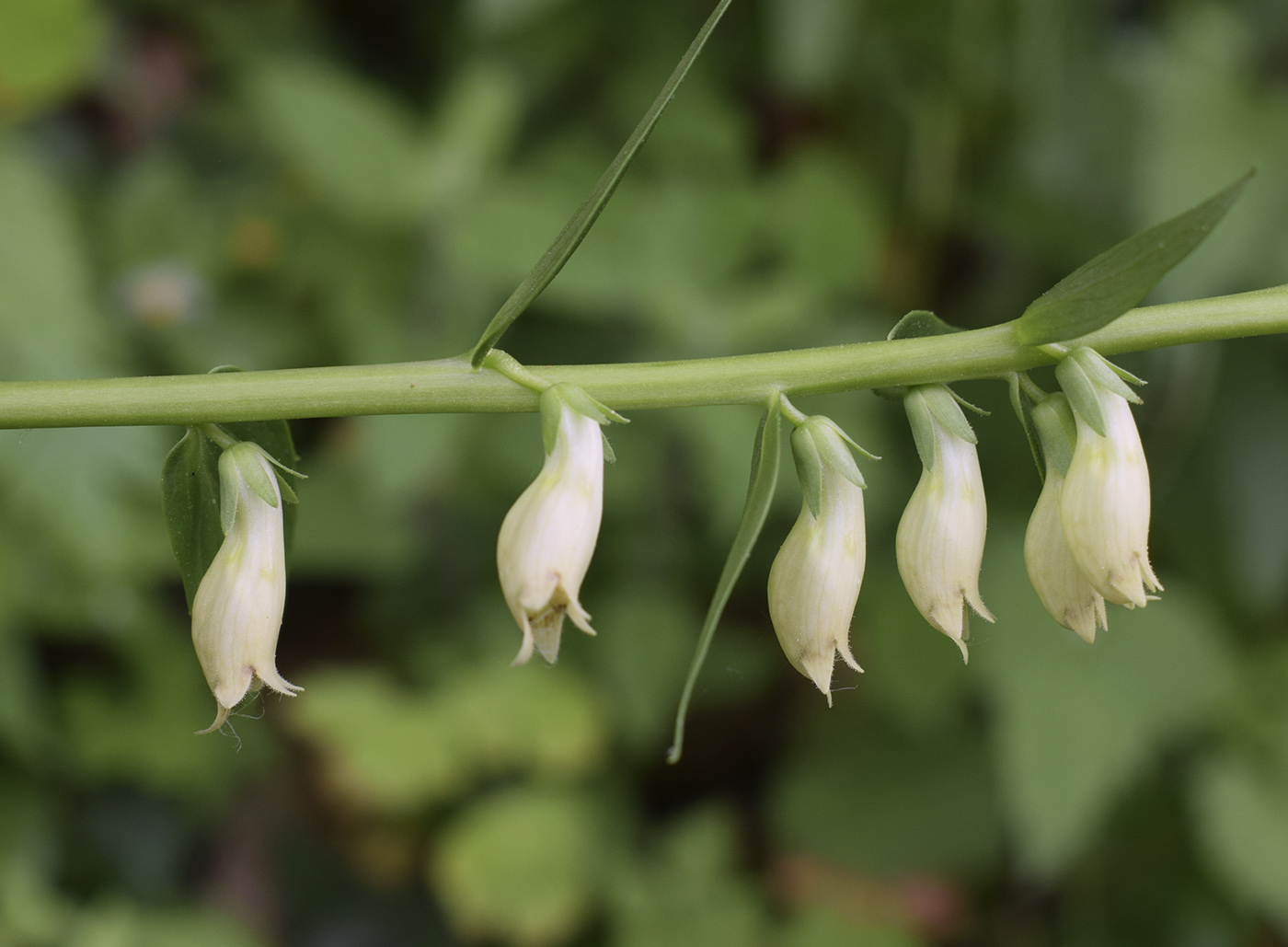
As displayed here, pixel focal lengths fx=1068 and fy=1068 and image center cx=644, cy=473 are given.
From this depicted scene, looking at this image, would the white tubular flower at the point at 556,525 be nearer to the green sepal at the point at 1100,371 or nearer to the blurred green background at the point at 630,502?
the green sepal at the point at 1100,371

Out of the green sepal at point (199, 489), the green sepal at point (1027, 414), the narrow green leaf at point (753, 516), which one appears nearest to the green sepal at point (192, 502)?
the green sepal at point (199, 489)

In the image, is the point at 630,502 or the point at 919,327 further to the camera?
the point at 630,502

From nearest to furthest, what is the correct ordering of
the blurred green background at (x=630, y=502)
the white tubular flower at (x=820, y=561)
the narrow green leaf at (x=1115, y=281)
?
1. the narrow green leaf at (x=1115, y=281)
2. the white tubular flower at (x=820, y=561)
3. the blurred green background at (x=630, y=502)

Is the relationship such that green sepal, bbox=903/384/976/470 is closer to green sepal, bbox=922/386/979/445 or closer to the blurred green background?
green sepal, bbox=922/386/979/445

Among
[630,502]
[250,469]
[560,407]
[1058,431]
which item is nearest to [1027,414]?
[1058,431]

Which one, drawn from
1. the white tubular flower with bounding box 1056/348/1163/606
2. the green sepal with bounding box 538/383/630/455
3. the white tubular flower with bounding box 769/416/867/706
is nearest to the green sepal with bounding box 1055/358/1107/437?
the white tubular flower with bounding box 1056/348/1163/606

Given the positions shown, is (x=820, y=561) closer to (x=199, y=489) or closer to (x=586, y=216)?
(x=586, y=216)

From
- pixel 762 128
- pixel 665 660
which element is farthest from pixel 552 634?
pixel 762 128
